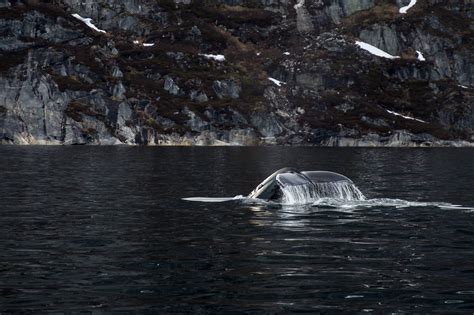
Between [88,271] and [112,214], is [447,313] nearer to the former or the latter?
[88,271]

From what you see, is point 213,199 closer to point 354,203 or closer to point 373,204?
point 354,203

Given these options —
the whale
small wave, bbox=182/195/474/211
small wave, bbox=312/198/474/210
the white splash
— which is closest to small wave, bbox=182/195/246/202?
small wave, bbox=182/195/474/211

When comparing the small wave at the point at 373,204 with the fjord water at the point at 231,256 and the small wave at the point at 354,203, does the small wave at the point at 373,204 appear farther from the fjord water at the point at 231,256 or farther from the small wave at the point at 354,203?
the fjord water at the point at 231,256

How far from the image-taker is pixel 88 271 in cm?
1884

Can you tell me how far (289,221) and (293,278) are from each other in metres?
12.0

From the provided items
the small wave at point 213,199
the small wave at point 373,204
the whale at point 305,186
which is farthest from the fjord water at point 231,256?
the small wave at point 213,199

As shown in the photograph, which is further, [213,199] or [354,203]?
[213,199]

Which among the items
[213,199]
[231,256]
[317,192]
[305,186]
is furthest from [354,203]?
[231,256]

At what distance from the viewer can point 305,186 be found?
3725 centimetres

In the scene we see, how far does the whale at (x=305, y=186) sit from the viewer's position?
36469 mm

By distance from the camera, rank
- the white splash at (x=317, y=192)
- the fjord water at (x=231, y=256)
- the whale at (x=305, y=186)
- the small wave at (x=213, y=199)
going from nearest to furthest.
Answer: the fjord water at (x=231, y=256) < the whale at (x=305, y=186) < the white splash at (x=317, y=192) < the small wave at (x=213, y=199)

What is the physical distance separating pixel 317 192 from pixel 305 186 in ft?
2.61

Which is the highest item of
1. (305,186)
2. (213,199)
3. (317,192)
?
(305,186)

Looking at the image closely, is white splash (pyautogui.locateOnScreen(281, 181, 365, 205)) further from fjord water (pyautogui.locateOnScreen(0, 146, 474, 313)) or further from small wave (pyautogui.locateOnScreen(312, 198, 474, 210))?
fjord water (pyautogui.locateOnScreen(0, 146, 474, 313))
